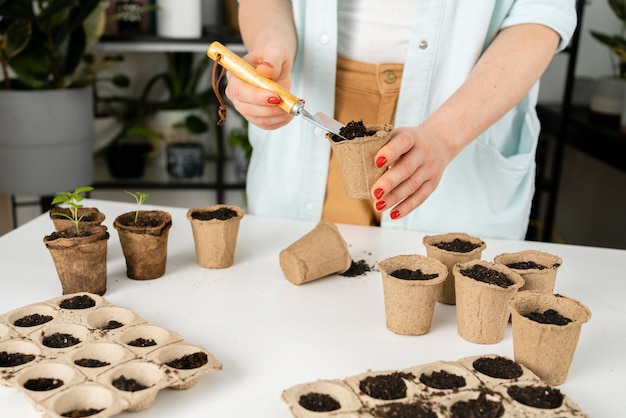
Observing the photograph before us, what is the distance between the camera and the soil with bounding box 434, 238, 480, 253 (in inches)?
43.9

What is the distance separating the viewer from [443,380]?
81 centimetres

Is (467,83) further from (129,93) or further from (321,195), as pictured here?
(129,93)

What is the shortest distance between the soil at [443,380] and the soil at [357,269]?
39 cm

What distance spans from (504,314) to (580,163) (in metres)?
2.35

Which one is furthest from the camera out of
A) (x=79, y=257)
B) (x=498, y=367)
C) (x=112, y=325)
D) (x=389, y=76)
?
(x=389, y=76)

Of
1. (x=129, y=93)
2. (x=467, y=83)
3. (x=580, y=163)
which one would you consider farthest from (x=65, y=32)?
(x=580, y=163)

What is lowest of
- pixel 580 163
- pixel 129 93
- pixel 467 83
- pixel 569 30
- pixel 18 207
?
pixel 18 207

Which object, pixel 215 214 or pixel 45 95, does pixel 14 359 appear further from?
pixel 45 95

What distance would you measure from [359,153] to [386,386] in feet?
1.22

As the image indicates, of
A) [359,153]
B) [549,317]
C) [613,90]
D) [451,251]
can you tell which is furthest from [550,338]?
[613,90]

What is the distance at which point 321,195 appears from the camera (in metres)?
1.49

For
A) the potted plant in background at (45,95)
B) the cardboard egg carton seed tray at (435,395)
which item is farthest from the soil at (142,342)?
the potted plant in background at (45,95)

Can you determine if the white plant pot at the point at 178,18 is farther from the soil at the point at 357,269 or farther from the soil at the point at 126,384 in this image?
the soil at the point at 126,384

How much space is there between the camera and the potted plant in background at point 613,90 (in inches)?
96.7
